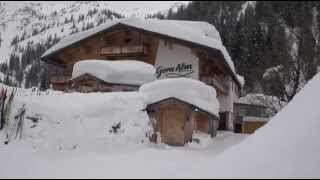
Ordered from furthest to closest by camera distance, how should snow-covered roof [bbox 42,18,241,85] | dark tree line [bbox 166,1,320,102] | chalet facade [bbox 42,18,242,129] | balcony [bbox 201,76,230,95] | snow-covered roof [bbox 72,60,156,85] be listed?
1. balcony [bbox 201,76,230,95]
2. chalet facade [bbox 42,18,242,129]
3. snow-covered roof [bbox 42,18,241,85]
4. dark tree line [bbox 166,1,320,102]
5. snow-covered roof [bbox 72,60,156,85]

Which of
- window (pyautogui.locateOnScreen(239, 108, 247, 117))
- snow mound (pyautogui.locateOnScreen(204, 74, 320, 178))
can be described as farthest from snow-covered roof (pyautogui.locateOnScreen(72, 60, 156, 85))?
window (pyautogui.locateOnScreen(239, 108, 247, 117))

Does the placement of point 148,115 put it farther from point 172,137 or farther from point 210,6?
point 210,6

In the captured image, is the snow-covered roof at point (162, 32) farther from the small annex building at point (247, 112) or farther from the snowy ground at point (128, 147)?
the small annex building at point (247, 112)

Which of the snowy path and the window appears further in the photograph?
the window

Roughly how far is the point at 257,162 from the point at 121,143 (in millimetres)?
5238

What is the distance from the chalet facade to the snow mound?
10.9 metres

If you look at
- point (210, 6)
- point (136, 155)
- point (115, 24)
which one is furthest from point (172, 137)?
point (210, 6)

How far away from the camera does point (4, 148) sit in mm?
11781

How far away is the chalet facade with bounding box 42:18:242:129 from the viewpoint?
2197 cm

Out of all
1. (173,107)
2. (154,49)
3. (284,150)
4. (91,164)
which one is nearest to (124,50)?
(154,49)

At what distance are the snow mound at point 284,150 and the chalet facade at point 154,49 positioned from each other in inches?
429

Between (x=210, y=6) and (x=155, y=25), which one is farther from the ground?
(x=210, y=6)

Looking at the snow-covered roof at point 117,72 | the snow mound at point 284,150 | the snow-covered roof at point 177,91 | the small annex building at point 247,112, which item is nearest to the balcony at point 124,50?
the snow-covered roof at point 117,72

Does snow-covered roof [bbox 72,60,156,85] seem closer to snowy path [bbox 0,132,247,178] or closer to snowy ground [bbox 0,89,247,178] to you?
snowy ground [bbox 0,89,247,178]
